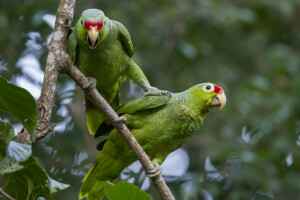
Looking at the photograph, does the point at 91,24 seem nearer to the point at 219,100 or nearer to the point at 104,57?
the point at 104,57

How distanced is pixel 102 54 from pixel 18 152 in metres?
1.76

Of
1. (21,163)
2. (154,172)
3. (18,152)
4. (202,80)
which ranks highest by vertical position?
(18,152)

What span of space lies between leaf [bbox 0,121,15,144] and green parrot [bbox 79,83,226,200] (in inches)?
53.8

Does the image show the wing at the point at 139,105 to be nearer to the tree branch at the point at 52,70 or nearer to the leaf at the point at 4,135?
the tree branch at the point at 52,70

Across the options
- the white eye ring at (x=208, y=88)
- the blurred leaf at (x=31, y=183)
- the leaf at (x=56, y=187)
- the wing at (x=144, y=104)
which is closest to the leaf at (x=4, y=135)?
the blurred leaf at (x=31, y=183)

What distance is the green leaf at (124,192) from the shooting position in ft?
5.40

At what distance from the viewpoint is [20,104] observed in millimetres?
1780

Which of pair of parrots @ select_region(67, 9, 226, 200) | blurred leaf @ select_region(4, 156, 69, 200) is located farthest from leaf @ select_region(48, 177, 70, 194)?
pair of parrots @ select_region(67, 9, 226, 200)

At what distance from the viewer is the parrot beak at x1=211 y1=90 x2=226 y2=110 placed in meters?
3.02

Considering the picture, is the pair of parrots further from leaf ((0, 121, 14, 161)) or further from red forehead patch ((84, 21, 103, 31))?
leaf ((0, 121, 14, 161))

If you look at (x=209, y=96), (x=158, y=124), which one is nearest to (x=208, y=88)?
(x=209, y=96)

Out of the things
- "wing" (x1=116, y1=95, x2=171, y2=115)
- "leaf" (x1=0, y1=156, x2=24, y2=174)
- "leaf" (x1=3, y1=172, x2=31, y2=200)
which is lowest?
"wing" (x1=116, y1=95, x2=171, y2=115)

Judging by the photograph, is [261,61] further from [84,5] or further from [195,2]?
[84,5]

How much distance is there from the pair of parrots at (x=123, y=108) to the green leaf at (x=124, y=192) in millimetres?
1301
